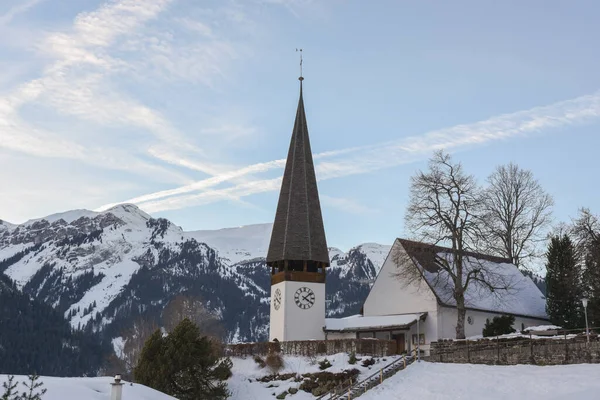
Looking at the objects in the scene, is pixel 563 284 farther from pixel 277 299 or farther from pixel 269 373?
pixel 269 373

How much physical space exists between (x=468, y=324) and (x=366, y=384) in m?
16.1

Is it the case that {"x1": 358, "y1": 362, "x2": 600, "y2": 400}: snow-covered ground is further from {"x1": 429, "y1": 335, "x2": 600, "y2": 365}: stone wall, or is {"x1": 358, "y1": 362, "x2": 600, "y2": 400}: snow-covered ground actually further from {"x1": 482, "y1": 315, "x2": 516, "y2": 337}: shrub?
{"x1": 482, "y1": 315, "x2": 516, "y2": 337}: shrub

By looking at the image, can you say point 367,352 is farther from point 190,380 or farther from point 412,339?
point 190,380

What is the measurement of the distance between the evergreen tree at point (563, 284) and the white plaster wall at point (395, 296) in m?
10.3

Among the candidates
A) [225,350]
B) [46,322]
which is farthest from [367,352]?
[46,322]

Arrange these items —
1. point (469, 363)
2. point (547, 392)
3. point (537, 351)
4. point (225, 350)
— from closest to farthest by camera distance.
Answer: point (547, 392), point (537, 351), point (469, 363), point (225, 350)

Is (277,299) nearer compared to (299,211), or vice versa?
(277,299)

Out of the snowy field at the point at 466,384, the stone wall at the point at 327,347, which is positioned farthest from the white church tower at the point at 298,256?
the snowy field at the point at 466,384

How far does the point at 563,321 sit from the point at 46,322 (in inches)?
6458

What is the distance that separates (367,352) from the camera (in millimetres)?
43562

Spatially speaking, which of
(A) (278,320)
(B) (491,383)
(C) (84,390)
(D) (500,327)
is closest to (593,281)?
(D) (500,327)

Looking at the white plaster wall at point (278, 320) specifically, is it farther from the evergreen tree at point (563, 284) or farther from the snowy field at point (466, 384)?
the evergreen tree at point (563, 284)

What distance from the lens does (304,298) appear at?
5206 cm

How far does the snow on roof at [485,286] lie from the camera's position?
49906 mm
